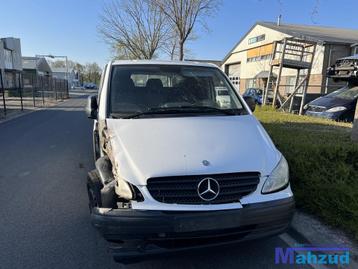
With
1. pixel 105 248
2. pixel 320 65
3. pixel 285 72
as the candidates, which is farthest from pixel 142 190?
pixel 285 72

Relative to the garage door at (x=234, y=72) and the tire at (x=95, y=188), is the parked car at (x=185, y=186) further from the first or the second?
the garage door at (x=234, y=72)

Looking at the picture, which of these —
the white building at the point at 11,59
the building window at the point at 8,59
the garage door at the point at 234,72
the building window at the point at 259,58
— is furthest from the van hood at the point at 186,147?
the building window at the point at 8,59

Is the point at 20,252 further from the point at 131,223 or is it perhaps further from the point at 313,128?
the point at 313,128

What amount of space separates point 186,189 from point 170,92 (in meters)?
1.73

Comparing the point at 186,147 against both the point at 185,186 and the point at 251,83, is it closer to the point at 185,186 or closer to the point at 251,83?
the point at 185,186

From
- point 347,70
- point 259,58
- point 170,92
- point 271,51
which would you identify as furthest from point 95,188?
point 259,58

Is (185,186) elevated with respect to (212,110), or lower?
lower

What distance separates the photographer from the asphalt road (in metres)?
2.89

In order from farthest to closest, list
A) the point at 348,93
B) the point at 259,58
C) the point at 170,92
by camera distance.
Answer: the point at 259,58 < the point at 348,93 < the point at 170,92

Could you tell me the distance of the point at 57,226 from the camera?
11.9ft

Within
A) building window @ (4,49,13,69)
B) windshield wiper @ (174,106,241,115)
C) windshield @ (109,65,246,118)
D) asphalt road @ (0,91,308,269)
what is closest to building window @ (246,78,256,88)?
asphalt road @ (0,91,308,269)

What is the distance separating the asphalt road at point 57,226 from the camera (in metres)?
2.89

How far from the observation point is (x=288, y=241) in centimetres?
330

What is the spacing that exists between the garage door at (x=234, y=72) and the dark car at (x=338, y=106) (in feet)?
86.0
